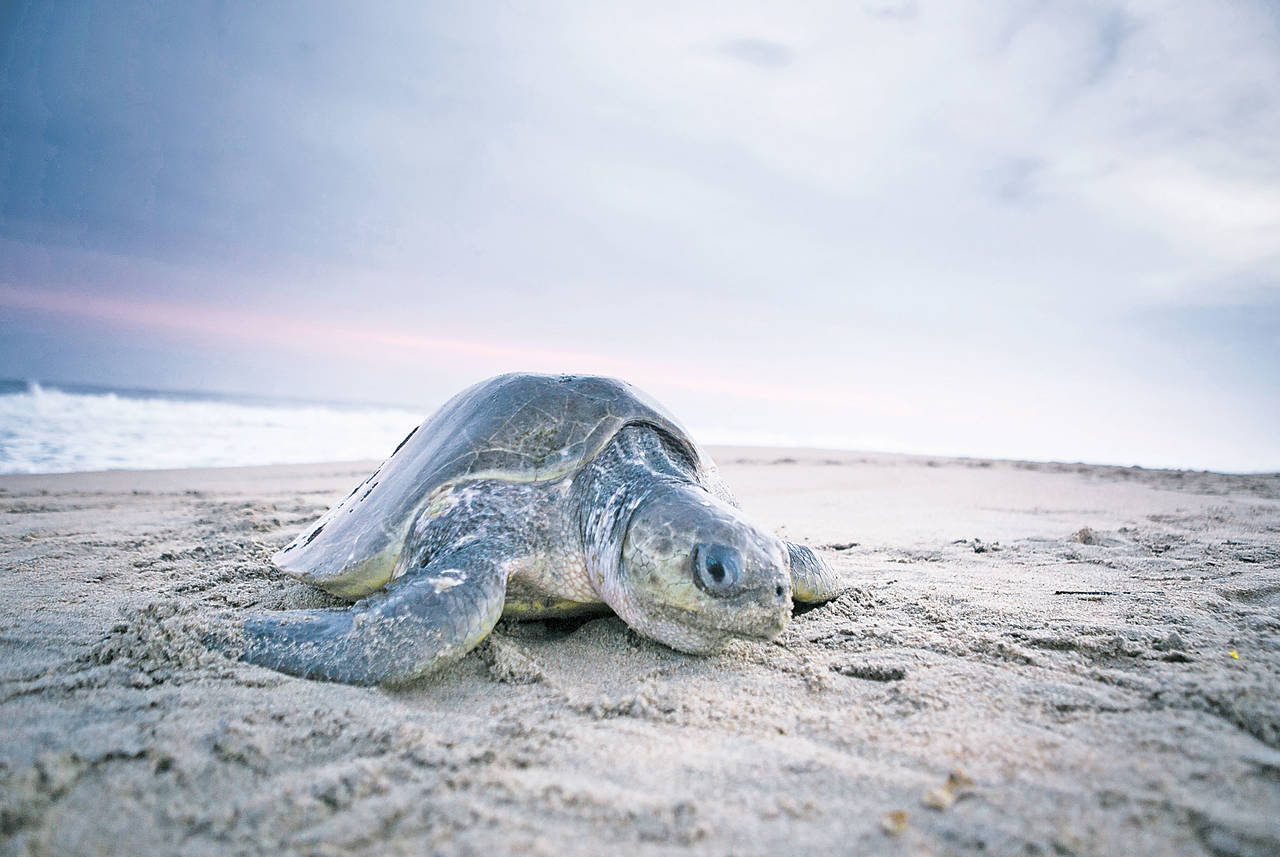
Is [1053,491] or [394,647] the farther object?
[1053,491]

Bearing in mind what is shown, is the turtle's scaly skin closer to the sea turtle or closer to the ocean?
the sea turtle

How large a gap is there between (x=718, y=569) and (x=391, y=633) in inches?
43.1

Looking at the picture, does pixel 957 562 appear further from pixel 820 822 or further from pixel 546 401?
pixel 820 822

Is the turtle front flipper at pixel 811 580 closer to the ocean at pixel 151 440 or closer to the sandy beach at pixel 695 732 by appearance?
the sandy beach at pixel 695 732

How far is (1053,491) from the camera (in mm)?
7996

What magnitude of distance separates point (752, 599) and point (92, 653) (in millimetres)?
2209

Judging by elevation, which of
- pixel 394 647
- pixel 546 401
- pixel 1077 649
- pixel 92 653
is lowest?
pixel 92 653

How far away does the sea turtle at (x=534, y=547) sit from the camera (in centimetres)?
209

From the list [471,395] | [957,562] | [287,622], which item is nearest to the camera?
[287,622]

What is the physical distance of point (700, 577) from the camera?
6.89 feet

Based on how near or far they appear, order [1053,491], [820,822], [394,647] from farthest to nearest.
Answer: [1053,491] < [394,647] < [820,822]

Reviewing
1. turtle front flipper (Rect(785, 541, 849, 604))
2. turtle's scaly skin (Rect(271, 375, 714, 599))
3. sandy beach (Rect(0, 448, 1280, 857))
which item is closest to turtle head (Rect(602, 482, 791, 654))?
sandy beach (Rect(0, 448, 1280, 857))

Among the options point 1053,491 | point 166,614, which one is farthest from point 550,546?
point 1053,491

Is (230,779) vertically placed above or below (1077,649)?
A: below
